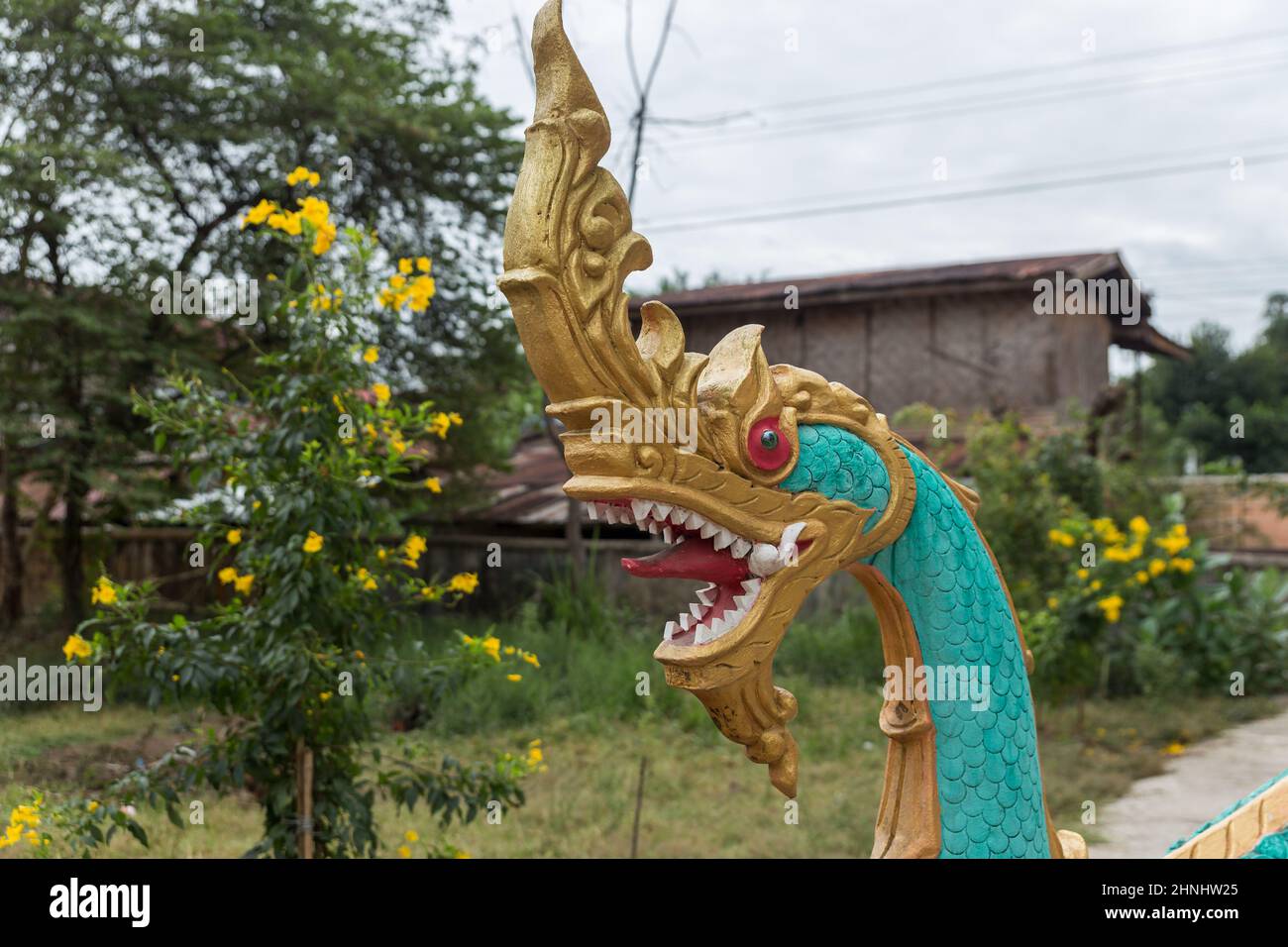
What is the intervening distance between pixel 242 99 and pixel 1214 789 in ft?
23.5

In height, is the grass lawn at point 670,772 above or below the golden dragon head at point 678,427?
below

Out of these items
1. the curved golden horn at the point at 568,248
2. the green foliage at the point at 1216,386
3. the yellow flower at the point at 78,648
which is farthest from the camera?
the green foliage at the point at 1216,386

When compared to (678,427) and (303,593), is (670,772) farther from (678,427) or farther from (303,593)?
(678,427)

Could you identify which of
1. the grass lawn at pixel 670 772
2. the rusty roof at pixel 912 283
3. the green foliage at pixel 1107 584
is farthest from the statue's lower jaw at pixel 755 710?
the rusty roof at pixel 912 283

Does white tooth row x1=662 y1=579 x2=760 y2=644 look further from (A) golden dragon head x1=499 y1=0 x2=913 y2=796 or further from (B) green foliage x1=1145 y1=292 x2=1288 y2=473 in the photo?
(B) green foliage x1=1145 y1=292 x2=1288 y2=473

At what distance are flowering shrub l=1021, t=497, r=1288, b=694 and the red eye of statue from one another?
16.6 feet

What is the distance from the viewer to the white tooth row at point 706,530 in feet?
4.38

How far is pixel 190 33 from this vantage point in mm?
7547

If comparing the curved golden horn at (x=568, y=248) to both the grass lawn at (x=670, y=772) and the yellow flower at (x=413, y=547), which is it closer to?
the yellow flower at (x=413, y=547)

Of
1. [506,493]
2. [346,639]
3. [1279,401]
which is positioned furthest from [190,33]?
[1279,401]

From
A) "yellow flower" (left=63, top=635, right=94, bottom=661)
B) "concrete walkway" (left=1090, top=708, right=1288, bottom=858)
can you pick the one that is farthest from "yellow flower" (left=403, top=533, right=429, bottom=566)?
"concrete walkway" (left=1090, top=708, right=1288, bottom=858)

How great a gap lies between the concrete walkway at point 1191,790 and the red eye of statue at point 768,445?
3.35 meters
